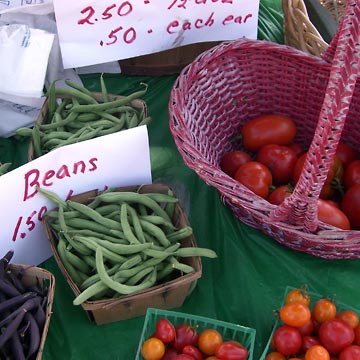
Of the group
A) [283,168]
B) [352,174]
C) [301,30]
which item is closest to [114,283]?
[283,168]

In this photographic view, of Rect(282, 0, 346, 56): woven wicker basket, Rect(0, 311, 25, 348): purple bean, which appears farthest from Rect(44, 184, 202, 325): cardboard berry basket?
Rect(282, 0, 346, 56): woven wicker basket

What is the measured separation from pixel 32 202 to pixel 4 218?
7 cm

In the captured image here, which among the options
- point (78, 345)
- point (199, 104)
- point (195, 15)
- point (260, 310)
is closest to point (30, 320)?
point (78, 345)

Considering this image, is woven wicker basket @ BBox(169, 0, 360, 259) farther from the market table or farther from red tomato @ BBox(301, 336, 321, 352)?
red tomato @ BBox(301, 336, 321, 352)

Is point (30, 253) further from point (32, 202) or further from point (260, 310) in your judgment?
point (260, 310)

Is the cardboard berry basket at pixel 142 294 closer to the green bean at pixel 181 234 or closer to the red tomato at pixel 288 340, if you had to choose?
the green bean at pixel 181 234

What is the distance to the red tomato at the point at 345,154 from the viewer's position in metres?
1.20

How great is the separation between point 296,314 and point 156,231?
0.31 metres

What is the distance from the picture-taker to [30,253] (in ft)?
3.40

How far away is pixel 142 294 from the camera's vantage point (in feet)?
2.93

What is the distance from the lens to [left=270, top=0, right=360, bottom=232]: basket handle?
28.7 inches

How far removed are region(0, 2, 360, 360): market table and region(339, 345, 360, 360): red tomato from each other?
0.55 feet

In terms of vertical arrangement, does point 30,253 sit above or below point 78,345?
above

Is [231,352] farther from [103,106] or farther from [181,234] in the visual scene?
[103,106]
